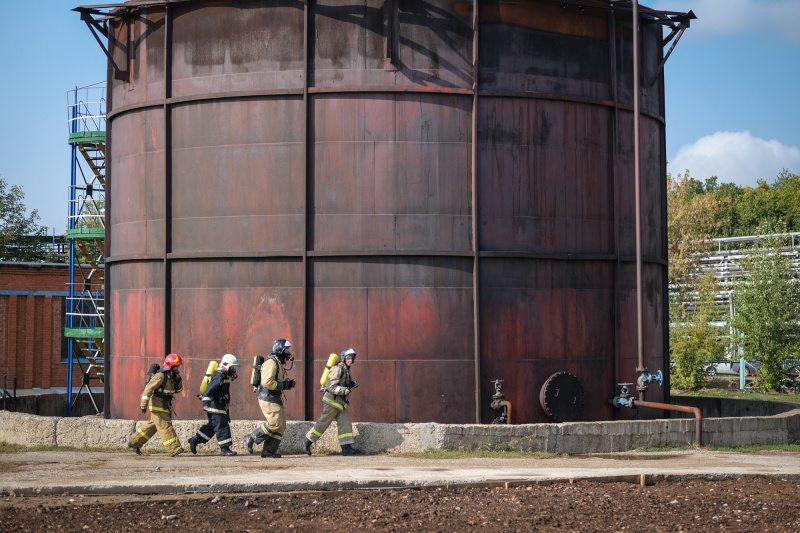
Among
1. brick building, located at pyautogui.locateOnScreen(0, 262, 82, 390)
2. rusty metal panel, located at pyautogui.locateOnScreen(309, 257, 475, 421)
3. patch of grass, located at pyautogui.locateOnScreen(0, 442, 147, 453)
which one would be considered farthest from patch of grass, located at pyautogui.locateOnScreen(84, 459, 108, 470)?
brick building, located at pyautogui.locateOnScreen(0, 262, 82, 390)

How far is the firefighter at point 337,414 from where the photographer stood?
47.1ft

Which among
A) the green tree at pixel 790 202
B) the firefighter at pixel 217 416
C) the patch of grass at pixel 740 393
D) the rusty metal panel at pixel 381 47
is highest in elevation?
the green tree at pixel 790 202

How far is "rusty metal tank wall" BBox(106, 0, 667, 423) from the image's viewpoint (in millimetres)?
16219

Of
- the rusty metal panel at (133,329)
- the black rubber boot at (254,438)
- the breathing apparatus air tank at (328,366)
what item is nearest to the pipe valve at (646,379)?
the breathing apparatus air tank at (328,366)

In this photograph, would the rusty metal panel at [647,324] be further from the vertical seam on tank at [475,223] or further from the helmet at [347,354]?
the helmet at [347,354]

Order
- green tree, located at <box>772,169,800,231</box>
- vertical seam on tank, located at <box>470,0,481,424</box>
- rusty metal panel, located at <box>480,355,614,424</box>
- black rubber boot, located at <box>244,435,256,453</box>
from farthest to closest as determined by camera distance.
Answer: green tree, located at <box>772,169,800,231</box>, rusty metal panel, located at <box>480,355,614,424</box>, vertical seam on tank, located at <box>470,0,481,424</box>, black rubber boot, located at <box>244,435,256,453</box>

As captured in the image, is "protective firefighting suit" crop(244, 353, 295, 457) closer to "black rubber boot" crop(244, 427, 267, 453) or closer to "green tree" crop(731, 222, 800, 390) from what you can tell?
"black rubber boot" crop(244, 427, 267, 453)

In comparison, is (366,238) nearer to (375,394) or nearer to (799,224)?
(375,394)

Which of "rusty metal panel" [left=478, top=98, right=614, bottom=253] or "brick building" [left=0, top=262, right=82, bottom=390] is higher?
"rusty metal panel" [left=478, top=98, right=614, bottom=253]

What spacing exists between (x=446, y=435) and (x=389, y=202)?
4.06m

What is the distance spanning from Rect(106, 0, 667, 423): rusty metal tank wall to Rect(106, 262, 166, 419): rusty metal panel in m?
0.08

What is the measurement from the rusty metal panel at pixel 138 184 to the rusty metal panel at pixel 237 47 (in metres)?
0.99

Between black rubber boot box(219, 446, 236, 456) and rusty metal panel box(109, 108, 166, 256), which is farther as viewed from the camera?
rusty metal panel box(109, 108, 166, 256)

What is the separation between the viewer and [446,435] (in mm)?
14422
